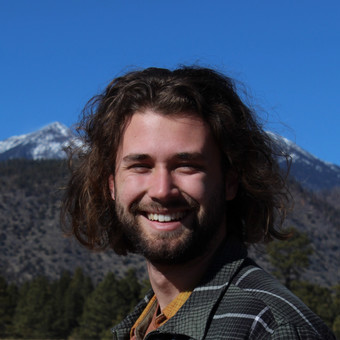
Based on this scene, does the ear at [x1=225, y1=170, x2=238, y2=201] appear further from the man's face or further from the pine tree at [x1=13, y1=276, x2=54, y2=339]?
the pine tree at [x1=13, y1=276, x2=54, y2=339]

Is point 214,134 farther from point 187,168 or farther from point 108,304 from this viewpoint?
point 108,304

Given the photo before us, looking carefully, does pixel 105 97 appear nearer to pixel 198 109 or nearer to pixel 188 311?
pixel 198 109

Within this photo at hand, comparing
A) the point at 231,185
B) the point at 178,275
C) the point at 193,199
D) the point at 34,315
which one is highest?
the point at 231,185

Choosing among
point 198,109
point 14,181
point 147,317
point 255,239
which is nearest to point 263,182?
point 255,239

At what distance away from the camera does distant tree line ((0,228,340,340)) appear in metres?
39.0

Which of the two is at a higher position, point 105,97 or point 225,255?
point 105,97

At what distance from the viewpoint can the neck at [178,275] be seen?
121 inches

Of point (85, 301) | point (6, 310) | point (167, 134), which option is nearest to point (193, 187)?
point (167, 134)

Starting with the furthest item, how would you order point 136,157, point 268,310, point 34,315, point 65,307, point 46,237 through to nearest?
point 46,237
point 65,307
point 34,315
point 136,157
point 268,310

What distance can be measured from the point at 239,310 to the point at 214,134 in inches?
41.1

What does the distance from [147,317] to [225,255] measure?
0.80 meters

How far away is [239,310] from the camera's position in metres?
2.59

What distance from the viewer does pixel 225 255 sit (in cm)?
300

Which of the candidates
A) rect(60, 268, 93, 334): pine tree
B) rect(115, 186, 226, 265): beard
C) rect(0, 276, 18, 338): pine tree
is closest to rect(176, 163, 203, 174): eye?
rect(115, 186, 226, 265): beard
